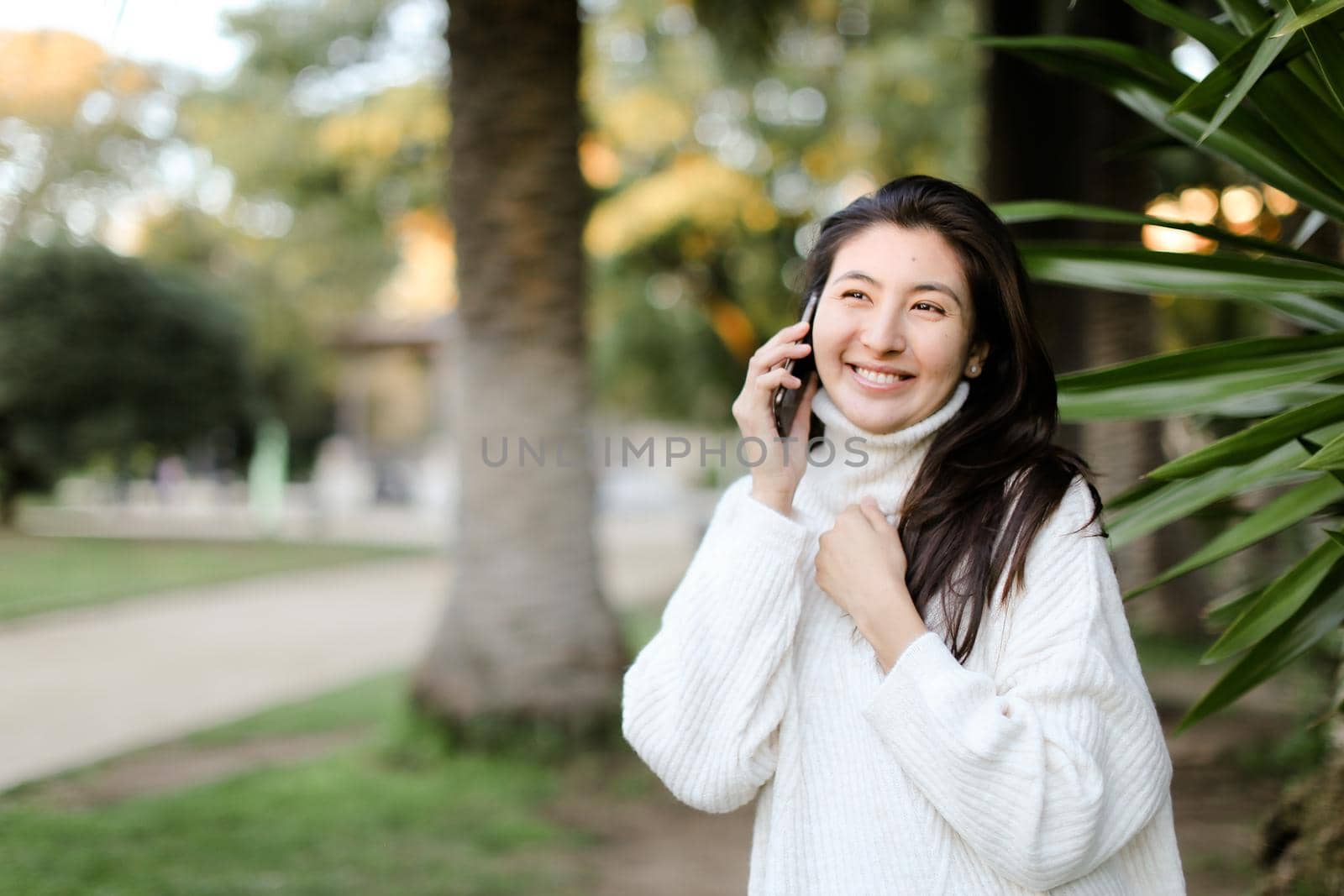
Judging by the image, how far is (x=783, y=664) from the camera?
1.52m

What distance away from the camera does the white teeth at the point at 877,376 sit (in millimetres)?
1509

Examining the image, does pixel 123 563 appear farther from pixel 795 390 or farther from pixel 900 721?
pixel 900 721

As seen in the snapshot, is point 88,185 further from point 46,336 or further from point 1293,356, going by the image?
point 1293,356

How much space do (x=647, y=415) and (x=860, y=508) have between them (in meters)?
19.1

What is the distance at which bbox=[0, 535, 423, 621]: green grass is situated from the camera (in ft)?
32.4

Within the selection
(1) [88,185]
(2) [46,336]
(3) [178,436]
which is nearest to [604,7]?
(1) [88,185]

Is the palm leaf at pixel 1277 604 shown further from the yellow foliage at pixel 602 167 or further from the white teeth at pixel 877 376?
the yellow foliage at pixel 602 167

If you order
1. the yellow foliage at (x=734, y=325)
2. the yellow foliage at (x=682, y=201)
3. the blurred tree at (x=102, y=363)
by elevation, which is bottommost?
the blurred tree at (x=102, y=363)

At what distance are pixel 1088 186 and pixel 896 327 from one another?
7063 millimetres

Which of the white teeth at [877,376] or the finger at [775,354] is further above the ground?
the finger at [775,354]

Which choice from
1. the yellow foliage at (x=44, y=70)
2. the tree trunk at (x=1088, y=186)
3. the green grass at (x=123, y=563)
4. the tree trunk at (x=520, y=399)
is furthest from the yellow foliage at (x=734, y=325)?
the tree trunk at (x=520, y=399)

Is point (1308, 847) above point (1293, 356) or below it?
below

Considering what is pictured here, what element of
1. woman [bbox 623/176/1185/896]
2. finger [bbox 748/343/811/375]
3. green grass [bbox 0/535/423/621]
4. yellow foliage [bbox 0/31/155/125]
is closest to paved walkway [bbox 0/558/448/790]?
green grass [bbox 0/535/423/621]

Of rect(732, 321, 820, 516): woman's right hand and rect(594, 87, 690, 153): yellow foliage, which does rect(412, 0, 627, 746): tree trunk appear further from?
rect(594, 87, 690, 153): yellow foliage
